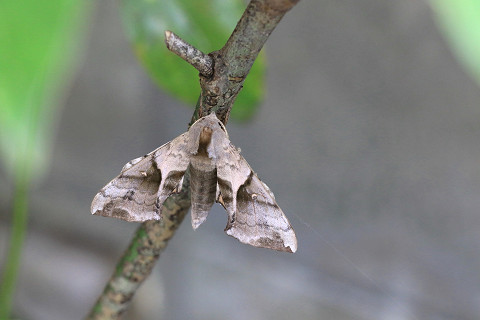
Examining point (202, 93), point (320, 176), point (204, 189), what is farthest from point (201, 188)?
point (320, 176)

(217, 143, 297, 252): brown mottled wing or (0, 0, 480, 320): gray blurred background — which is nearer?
(217, 143, 297, 252): brown mottled wing

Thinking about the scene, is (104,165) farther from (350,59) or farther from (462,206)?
(462,206)

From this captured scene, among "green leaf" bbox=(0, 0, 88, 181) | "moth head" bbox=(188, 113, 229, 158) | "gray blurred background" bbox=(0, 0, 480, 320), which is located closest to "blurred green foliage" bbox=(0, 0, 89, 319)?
"green leaf" bbox=(0, 0, 88, 181)

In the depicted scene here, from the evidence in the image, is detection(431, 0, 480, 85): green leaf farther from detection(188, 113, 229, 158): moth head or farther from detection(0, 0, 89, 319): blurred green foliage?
detection(188, 113, 229, 158): moth head

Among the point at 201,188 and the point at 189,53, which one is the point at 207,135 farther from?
the point at 189,53

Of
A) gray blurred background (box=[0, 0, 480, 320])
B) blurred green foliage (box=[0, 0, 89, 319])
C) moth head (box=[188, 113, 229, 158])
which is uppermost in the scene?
gray blurred background (box=[0, 0, 480, 320])

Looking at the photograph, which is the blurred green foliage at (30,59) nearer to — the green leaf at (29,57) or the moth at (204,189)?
the green leaf at (29,57)

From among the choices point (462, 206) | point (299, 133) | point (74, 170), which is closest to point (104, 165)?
point (74, 170)
